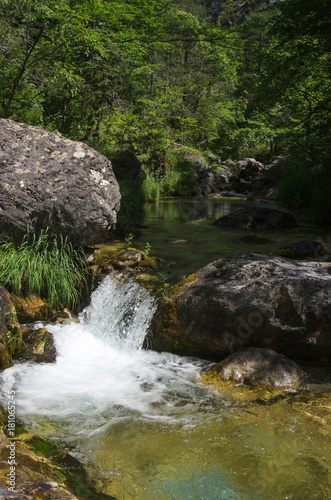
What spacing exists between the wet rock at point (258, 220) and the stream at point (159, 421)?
6.13 m

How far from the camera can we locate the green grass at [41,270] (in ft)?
18.9

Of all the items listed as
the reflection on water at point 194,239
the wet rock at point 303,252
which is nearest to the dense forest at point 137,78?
the reflection on water at point 194,239

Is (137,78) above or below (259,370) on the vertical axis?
above

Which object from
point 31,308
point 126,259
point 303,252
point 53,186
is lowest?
point 31,308

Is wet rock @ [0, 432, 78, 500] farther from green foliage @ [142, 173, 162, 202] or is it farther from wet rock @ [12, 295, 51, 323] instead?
green foliage @ [142, 173, 162, 202]

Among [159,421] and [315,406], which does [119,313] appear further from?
[315,406]

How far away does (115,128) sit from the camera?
1507 centimetres

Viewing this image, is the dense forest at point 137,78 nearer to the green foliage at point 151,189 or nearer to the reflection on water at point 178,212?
the green foliage at point 151,189

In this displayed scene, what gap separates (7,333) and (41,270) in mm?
1410

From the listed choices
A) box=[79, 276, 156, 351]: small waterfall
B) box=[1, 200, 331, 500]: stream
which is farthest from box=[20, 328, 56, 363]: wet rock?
box=[79, 276, 156, 351]: small waterfall

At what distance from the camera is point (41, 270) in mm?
5898

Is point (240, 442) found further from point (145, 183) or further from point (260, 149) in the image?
point (260, 149)

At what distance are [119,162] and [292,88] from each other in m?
6.57

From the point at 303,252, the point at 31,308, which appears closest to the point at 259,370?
the point at 31,308
